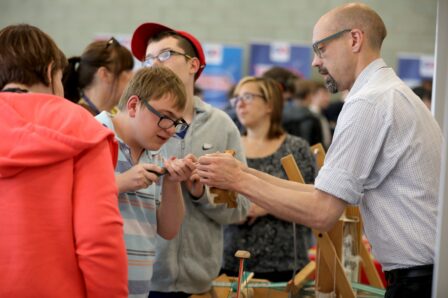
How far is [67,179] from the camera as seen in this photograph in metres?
1.49

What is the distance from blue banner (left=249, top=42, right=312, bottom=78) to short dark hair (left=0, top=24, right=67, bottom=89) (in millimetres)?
7961

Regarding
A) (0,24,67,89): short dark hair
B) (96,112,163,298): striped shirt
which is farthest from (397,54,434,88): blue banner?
(0,24,67,89): short dark hair

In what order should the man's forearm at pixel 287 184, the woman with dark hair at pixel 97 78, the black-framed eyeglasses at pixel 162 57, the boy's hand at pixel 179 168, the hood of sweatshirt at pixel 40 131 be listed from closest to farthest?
the hood of sweatshirt at pixel 40 131
the boy's hand at pixel 179 168
the man's forearm at pixel 287 184
the black-framed eyeglasses at pixel 162 57
the woman with dark hair at pixel 97 78

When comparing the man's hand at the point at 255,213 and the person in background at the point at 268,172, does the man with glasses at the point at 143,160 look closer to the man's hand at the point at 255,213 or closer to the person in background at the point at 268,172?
the person in background at the point at 268,172

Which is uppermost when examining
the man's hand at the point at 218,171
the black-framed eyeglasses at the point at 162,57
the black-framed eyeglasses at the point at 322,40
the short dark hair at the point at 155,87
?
the black-framed eyeglasses at the point at 322,40

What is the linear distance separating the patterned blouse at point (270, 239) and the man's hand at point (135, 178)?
1.48 meters

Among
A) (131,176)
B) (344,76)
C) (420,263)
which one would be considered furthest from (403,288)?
(131,176)

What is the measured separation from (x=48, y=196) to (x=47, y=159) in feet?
0.28

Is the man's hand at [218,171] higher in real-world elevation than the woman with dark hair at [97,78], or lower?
lower

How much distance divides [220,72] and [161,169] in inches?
300

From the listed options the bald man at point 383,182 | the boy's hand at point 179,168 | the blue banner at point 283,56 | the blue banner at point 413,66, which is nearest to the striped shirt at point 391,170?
the bald man at point 383,182

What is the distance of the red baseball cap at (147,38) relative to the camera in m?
2.61

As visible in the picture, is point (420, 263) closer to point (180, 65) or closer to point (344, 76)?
point (344, 76)

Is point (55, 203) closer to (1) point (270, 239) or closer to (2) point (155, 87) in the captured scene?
(2) point (155, 87)
